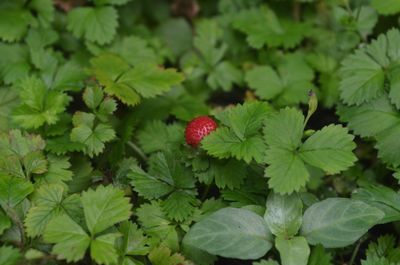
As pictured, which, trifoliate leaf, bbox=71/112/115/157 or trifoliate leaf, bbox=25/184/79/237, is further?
trifoliate leaf, bbox=71/112/115/157

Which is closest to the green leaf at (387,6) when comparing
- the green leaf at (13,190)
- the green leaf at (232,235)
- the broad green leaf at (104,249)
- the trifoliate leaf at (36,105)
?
the green leaf at (232,235)

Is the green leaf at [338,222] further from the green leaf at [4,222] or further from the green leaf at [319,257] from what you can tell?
the green leaf at [4,222]

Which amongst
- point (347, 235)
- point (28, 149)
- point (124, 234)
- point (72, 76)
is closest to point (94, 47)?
point (72, 76)

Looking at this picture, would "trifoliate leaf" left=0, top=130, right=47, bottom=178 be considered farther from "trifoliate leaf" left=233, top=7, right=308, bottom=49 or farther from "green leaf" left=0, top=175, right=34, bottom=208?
"trifoliate leaf" left=233, top=7, right=308, bottom=49

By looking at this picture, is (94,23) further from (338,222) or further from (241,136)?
(338,222)

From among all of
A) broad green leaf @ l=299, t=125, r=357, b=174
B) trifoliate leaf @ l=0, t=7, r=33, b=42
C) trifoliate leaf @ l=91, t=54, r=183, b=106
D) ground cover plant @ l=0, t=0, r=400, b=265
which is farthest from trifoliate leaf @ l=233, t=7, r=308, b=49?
trifoliate leaf @ l=0, t=7, r=33, b=42

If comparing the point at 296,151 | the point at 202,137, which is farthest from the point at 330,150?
the point at 202,137

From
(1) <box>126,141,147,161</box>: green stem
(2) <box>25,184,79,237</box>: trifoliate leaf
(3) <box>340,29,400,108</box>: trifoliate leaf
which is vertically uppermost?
(3) <box>340,29,400,108</box>: trifoliate leaf
